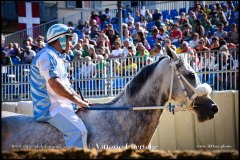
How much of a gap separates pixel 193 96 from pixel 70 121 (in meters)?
1.67

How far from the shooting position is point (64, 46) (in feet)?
23.0

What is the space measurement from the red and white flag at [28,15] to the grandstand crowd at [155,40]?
357cm

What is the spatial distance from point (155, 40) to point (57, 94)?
35.5 ft

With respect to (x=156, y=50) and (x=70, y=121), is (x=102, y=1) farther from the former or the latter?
(x=70, y=121)

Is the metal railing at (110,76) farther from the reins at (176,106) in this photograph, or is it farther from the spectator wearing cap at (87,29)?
the spectator wearing cap at (87,29)

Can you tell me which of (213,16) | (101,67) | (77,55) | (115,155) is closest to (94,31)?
(213,16)

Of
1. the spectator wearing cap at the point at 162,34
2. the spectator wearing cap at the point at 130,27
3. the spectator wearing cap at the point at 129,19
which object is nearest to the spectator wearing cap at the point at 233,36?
the spectator wearing cap at the point at 162,34

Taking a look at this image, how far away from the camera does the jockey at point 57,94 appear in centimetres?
655

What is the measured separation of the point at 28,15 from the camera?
83.7 feet

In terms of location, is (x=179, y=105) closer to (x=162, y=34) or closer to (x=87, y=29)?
(x=162, y=34)

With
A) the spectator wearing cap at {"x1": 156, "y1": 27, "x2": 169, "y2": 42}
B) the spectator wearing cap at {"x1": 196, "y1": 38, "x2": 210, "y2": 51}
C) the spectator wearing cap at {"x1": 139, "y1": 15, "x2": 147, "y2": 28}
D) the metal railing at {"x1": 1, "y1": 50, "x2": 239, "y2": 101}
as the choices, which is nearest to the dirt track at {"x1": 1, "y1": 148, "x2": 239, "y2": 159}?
the metal railing at {"x1": 1, "y1": 50, "x2": 239, "y2": 101}

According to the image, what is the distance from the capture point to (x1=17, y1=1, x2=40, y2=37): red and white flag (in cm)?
2489

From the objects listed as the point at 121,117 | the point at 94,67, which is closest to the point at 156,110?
the point at 121,117

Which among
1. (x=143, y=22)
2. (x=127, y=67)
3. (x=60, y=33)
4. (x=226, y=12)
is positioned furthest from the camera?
(x=143, y=22)
